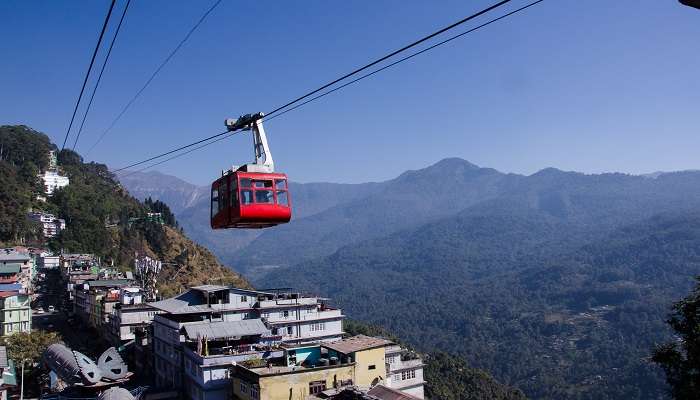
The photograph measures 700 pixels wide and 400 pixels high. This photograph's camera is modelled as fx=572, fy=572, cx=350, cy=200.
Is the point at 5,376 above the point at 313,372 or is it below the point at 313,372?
below

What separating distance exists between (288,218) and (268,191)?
4.51ft

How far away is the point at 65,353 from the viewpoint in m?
41.4

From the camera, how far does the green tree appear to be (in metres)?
15.9

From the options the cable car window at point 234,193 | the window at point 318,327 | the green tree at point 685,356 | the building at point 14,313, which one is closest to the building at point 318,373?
the green tree at point 685,356

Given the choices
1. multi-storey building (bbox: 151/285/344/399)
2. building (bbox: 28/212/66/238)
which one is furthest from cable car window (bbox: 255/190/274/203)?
building (bbox: 28/212/66/238)

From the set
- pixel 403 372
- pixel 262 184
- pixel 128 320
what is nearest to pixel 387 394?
pixel 262 184

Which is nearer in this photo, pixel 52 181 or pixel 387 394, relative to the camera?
pixel 387 394

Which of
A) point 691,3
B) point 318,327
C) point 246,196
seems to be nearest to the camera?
point 691,3

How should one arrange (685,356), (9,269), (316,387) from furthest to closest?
(9,269), (316,387), (685,356)

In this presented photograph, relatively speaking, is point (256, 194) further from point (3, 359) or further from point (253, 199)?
point (3, 359)

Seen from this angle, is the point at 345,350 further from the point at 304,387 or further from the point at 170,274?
the point at 170,274

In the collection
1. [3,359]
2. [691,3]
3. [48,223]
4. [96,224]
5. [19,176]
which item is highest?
[19,176]

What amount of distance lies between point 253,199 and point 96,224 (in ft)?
291

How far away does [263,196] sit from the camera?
58.3ft
